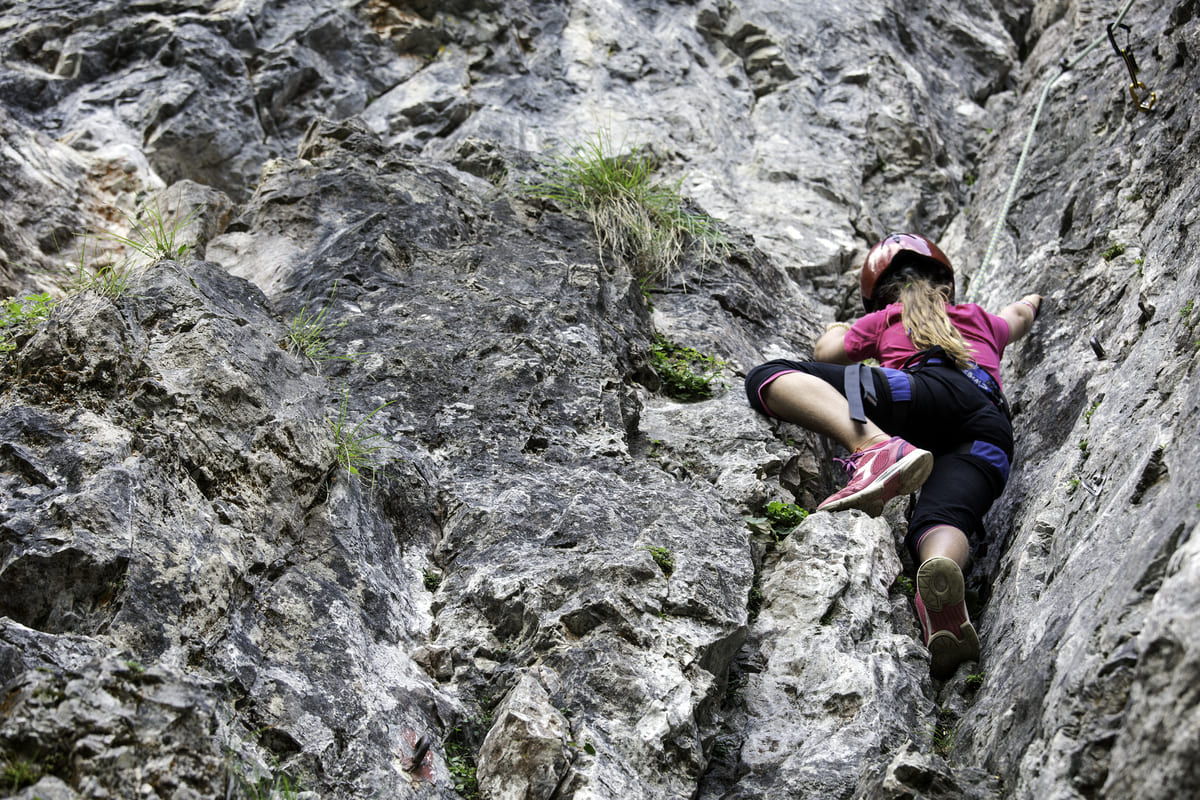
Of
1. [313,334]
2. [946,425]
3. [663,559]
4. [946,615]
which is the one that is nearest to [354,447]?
[313,334]

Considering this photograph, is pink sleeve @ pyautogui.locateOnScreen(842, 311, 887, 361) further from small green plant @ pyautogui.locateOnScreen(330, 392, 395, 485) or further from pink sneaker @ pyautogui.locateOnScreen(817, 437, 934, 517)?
small green plant @ pyautogui.locateOnScreen(330, 392, 395, 485)

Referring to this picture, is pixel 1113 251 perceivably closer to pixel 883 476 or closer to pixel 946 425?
pixel 946 425

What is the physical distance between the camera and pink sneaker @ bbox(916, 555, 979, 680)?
3.76 m

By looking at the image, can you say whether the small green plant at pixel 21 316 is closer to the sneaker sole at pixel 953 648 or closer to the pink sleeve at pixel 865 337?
the sneaker sole at pixel 953 648

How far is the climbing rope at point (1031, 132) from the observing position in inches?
235

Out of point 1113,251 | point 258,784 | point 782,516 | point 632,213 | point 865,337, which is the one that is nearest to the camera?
point 258,784

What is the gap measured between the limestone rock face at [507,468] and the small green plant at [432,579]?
0.13ft

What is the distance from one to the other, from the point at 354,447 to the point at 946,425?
272cm

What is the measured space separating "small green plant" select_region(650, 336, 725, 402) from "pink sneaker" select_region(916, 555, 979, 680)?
174 centimetres

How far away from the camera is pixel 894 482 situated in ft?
13.8

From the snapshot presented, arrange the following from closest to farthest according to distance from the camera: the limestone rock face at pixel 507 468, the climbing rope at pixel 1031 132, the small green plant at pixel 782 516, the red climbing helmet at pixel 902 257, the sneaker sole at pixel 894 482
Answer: the limestone rock face at pixel 507 468, the sneaker sole at pixel 894 482, the small green plant at pixel 782 516, the red climbing helmet at pixel 902 257, the climbing rope at pixel 1031 132

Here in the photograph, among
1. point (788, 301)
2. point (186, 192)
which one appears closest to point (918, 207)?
point (788, 301)

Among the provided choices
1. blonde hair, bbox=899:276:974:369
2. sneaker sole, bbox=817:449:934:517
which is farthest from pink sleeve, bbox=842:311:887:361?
sneaker sole, bbox=817:449:934:517

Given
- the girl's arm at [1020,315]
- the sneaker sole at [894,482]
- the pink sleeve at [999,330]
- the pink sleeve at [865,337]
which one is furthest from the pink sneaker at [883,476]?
the girl's arm at [1020,315]
